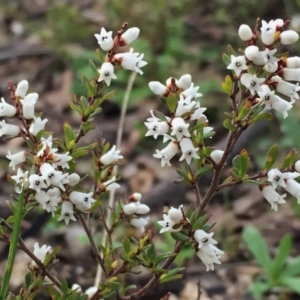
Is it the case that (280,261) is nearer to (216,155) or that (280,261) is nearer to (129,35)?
(216,155)

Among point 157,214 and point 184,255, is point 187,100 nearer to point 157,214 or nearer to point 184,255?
point 184,255

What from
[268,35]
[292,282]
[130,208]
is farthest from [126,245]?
[292,282]

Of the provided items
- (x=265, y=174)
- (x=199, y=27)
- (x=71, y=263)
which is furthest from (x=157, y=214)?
(x=199, y=27)

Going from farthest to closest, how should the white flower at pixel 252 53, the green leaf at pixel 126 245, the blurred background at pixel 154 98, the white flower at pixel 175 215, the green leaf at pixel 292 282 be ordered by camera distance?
the blurred background at pixel 154 98, the green leaf at pixel 292 282, the green leaf at pixel 126 245, the white flower at pixel 175 215, the white flower at pixel 252 53

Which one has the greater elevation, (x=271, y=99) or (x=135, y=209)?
(x=271, y=99)

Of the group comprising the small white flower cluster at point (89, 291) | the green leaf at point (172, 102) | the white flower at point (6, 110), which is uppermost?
the green leaf at point (172, 102)

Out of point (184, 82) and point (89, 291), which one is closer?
point (184, 82)

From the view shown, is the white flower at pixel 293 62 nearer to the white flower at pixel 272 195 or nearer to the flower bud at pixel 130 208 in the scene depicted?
the white flower at pixel 272 195

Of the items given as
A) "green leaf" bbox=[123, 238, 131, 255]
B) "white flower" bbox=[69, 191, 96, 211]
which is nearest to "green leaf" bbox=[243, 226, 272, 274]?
"green leaf" bbox=[123, 238, 131, 255]

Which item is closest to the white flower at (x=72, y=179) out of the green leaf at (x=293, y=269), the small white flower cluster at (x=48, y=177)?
the small white flower cluster at (x=48, y=177)
